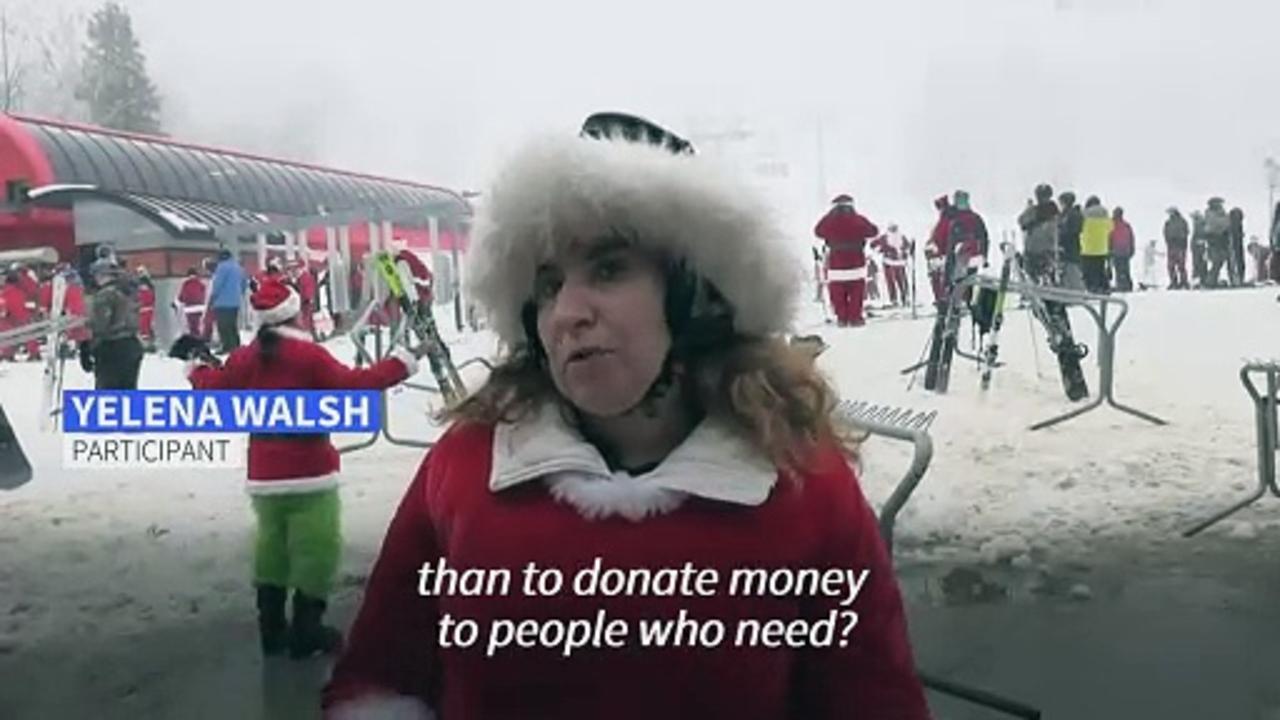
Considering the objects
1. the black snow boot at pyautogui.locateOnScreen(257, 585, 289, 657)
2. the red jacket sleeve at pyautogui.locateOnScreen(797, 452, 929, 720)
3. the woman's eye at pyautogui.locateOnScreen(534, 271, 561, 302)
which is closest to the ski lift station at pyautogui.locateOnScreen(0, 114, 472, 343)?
the black snow boot at pyautogui.locateOnScreen(257, 585, 289, 657)

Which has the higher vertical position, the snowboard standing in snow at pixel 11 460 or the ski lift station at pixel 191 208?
the ski lift station at pixel 191 208

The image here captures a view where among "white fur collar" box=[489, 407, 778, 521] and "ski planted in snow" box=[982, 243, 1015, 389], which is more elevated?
"ski planted in snow" box=[982, 243, 1015, 389]

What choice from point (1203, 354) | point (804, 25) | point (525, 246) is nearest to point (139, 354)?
point (525, 246)

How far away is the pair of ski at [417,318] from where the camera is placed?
1.38 metres

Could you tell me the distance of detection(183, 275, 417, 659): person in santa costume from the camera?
4.62 feet

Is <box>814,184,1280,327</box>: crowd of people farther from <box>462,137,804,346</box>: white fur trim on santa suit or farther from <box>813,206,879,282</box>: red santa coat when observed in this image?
<box>462,137,804,346</box>: white fur trim on santa suit

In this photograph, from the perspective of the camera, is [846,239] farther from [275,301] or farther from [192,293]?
[192,293]

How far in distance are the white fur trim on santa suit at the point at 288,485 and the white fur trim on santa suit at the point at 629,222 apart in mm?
733

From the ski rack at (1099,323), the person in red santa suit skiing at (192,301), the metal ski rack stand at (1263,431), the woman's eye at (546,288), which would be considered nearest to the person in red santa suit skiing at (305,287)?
the person in red santa suit skiing at (192,301)

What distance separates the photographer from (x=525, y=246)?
765 millimetres

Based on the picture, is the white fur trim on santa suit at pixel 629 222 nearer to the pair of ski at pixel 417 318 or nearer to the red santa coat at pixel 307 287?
the pair of ski at pixel 417 318

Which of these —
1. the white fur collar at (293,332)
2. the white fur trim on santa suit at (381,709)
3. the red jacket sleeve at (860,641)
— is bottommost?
the white fur trim on santa suit at (381,709)

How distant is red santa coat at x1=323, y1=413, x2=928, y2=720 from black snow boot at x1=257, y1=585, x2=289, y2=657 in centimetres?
83

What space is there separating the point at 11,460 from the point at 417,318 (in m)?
0.55
